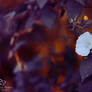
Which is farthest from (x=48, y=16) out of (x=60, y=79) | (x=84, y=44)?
(x=60, y=79)

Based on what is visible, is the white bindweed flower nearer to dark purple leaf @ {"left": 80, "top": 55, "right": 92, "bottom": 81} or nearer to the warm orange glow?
dark purple leaf @ {"left": 80, "top": 55, "right": 92, "bottom": 81}

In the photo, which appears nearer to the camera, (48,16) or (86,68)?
(86,68)

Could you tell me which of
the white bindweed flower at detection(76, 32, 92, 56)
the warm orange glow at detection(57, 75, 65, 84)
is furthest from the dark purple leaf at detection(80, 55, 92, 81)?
the warm orange glow at detection(57, 75, 65, 84)

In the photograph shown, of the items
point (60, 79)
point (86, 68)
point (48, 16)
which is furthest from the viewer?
point (60, 79)

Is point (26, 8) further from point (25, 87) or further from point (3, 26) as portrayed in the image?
point (25, 87)

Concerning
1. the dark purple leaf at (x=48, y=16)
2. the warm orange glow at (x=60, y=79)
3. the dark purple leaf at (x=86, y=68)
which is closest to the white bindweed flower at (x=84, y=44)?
the dark purple leaf at (x=86, y=68)

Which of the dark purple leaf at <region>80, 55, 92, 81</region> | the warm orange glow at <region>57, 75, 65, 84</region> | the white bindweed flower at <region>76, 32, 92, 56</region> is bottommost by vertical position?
the warm orange glow at <region>57, 75, 65, 84</region>

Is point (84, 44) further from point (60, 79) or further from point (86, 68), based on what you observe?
point (60, 79)

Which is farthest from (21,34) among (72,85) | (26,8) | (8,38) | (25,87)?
(72,85)
